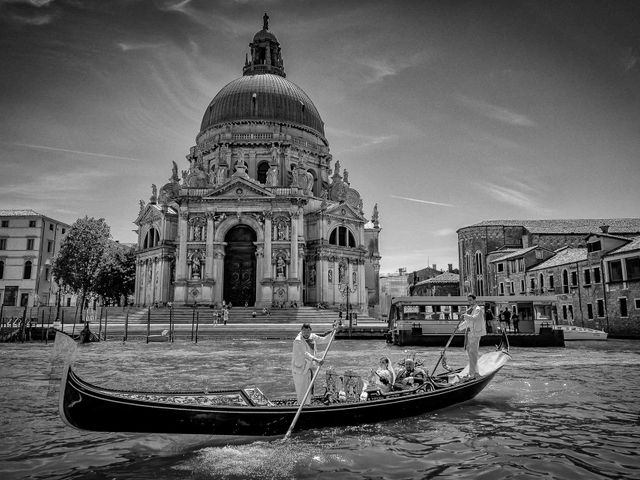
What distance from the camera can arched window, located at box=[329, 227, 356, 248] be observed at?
46438 mm

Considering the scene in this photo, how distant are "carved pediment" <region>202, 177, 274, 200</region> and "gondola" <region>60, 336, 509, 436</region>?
33926 millimetres

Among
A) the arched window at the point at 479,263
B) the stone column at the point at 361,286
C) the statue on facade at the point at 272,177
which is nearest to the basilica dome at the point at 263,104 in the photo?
the statue on facade at the point at 272,177

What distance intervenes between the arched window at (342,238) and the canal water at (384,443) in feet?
107

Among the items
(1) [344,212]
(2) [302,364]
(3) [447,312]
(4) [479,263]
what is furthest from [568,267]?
(2) [302,364]

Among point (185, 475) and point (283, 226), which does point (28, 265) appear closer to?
point (283, 226)

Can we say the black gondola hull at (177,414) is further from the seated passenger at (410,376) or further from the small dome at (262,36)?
the small dome at (262,36)

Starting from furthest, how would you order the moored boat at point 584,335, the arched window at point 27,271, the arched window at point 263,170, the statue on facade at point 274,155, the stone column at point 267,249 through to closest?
the arched window at point 27,271, the arched window at point 263,170, the statue on facade at point 274,155, the stone column at point 267,249, the moored boat at point 584,335

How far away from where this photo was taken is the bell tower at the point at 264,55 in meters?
56.7

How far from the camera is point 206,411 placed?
7.59m

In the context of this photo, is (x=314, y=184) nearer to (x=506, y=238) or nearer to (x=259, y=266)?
(x=259, y=266)

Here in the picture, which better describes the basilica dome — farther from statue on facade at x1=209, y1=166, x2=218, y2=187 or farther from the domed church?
statue on facade at x1=209, y1=166, x2=218, y2=187

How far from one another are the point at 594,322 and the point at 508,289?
15.1 metres

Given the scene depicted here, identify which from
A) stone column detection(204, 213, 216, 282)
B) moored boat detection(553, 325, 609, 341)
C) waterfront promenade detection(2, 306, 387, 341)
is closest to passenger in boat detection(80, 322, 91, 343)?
waterfront promenade detection(2, 306, 387, 341)

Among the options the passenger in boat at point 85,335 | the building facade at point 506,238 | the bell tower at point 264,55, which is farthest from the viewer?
the bell tower at point 264,55
